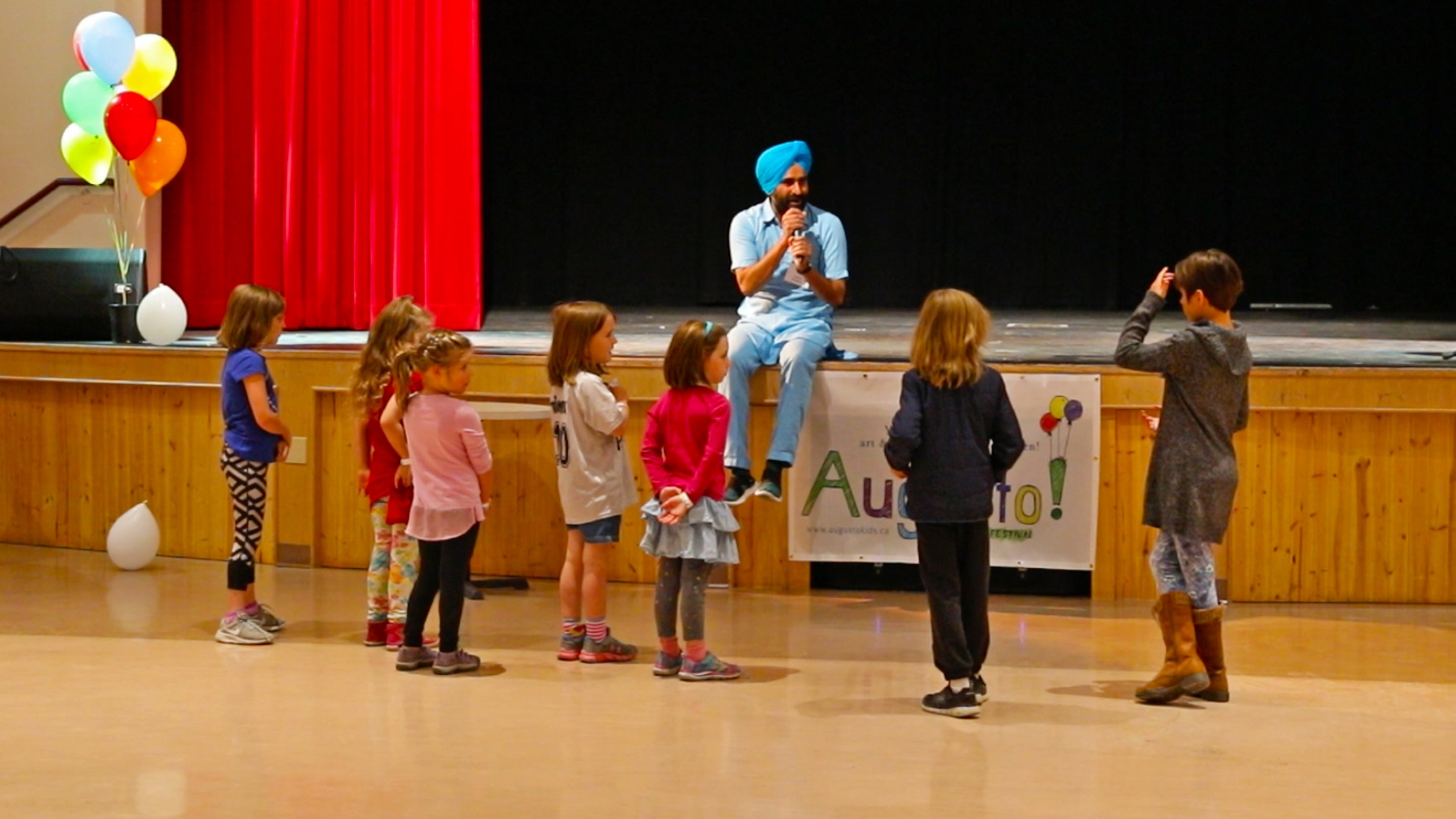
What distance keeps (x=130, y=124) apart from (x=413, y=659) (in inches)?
155

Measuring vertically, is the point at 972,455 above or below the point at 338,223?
below

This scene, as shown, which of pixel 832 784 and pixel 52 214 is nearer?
pixel 832 784

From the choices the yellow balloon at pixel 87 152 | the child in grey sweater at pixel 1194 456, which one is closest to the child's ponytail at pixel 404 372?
the child in grey sweater at pixel 1194 456

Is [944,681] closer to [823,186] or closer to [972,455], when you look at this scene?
[972,455]

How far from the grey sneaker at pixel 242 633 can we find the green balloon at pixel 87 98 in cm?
344

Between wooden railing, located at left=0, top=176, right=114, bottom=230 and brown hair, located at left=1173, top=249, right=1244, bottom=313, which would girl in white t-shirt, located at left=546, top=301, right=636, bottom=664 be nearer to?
brown hair, located at left=1173, top=249, right=1244, bottom=313

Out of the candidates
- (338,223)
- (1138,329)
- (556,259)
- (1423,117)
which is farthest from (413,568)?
(1423,117)

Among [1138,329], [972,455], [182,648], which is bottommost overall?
[182,648]

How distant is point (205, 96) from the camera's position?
962cm

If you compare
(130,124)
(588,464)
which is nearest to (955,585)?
(588,464)

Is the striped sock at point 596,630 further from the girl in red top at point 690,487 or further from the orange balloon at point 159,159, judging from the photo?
the orange balloon at point 159,159

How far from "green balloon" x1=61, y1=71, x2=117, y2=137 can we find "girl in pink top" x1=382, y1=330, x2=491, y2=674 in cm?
383

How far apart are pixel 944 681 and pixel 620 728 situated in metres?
1.18

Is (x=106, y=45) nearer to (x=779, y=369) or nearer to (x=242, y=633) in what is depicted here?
(x=242, y=633)
